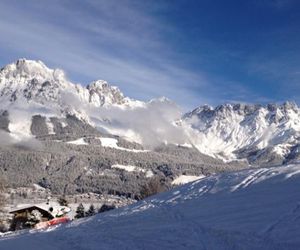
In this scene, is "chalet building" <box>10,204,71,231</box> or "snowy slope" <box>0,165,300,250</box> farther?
"chalet building" <box>10,204,71,231</box>

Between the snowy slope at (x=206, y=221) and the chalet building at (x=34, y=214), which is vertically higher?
the chalet building at (x=34, y=214)

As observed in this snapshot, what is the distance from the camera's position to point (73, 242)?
36.8 m

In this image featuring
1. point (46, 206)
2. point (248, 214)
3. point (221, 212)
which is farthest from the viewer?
point (46, 206)

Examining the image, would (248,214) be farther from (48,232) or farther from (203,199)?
(48,232)

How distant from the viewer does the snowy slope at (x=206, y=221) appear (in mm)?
29312

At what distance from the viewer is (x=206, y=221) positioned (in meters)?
34.6

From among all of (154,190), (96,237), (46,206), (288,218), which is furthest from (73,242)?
(154,190)

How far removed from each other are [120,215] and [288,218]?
1577 centimetres

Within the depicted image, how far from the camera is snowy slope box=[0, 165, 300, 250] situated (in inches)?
1154

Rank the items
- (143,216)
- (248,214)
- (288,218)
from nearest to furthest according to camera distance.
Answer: (288,218) < (248,214) < (143,216)

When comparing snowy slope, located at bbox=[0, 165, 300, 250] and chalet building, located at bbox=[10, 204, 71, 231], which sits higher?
chalet building, located at bbox=[10, 204, 71, 231]

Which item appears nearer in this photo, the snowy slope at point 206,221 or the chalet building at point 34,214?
the snowy slope at point 206,221

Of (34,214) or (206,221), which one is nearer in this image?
(206,221)

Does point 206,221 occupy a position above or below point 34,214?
below
